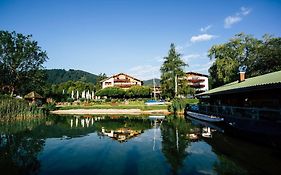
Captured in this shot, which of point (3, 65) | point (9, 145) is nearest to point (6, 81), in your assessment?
point (3, 65)

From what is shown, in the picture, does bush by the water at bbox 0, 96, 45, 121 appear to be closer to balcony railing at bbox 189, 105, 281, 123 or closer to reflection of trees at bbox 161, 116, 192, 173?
reflection of trees at bbox 161, 116, 192, 173

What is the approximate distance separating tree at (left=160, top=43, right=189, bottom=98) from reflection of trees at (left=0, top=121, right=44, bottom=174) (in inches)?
1526

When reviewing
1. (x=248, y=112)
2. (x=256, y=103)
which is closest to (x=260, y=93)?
(x=256, y=103)

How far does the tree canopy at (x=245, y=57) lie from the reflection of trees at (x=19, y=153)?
126ft

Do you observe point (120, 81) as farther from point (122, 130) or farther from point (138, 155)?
point (138, 155)

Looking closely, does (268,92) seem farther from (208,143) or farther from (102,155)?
(102,155)

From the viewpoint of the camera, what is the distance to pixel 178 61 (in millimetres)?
57938

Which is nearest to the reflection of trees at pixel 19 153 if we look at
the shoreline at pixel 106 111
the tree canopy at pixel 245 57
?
the shoreline at pixel 106 111

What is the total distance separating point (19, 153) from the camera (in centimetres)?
1456

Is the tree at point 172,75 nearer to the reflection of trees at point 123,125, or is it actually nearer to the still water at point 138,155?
the reflection of trees at point 123,125

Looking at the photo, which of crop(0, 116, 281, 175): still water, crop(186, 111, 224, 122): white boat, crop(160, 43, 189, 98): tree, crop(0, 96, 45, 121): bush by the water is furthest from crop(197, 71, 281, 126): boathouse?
crop(160, 43, 189, 98): tree

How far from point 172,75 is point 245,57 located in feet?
53.8

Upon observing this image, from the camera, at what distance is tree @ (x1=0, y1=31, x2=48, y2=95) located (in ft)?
150

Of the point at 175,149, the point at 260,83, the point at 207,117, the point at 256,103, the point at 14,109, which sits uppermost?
the point at 260,83
